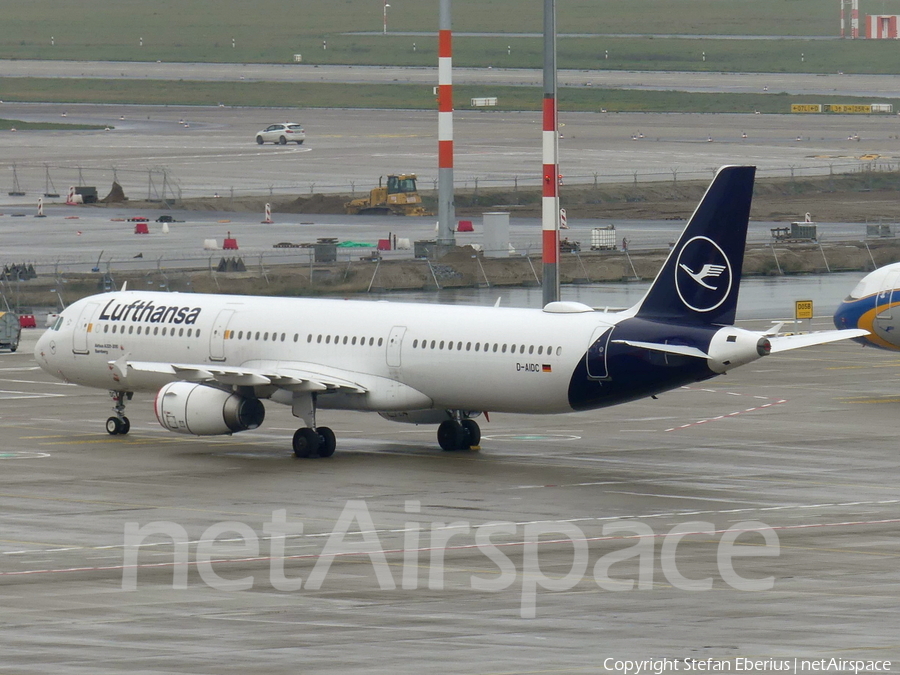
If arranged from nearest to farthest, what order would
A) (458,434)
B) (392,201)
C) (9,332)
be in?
(458,434) → (9,332) → (392,201)

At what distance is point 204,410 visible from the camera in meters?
45.9

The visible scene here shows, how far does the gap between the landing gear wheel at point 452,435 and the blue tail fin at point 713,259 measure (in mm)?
7015

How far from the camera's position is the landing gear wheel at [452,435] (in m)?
47.3

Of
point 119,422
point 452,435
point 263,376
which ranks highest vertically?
point 263,376

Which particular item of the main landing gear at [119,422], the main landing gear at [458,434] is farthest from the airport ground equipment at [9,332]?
the main landing gear at [458,434]

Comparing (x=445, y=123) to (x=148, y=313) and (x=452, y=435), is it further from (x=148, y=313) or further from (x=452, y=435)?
(x=452, y=435)

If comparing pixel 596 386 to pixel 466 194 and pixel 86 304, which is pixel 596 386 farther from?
pixel 466 194

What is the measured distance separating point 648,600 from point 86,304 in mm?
28024

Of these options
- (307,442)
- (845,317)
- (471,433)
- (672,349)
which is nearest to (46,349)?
(307,442)

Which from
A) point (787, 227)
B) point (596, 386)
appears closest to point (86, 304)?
point (596, 386)

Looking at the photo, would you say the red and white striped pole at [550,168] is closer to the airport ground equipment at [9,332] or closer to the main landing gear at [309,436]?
the main landing gear at [309,436]

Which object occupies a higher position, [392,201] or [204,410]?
[392,201]

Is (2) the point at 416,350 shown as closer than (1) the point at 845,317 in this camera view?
Yes

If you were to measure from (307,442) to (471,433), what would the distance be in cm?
443
